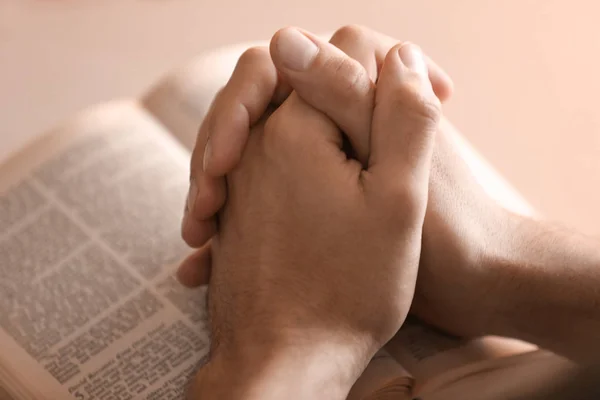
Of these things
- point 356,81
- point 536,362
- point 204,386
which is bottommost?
point 536,362

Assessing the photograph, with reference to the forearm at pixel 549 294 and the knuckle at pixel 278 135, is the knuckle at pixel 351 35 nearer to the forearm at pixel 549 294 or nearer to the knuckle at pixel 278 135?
the knuckle at pixel 278 135

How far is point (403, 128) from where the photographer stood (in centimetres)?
60

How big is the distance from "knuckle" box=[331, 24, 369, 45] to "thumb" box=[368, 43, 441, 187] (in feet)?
0.30

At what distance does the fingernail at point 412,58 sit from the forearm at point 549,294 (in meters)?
0.17

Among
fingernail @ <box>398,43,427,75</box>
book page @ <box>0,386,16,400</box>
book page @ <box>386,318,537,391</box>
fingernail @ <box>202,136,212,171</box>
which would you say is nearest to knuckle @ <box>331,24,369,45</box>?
fingernail @ <box>398,43,427,75</box>

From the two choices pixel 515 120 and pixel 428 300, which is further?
pixel 515 120

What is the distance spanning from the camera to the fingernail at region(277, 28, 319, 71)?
641mm

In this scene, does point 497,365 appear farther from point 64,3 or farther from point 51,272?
point 64,3

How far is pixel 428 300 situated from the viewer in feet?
2.24

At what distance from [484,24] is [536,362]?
63 centimetres

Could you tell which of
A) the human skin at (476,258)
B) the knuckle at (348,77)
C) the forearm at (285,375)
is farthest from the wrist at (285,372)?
the knuckle at (348,77)

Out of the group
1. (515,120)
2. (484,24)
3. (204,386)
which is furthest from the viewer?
(484,24)

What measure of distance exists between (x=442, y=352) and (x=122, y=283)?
13.0 inches

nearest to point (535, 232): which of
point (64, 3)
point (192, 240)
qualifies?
point (192, 240)
